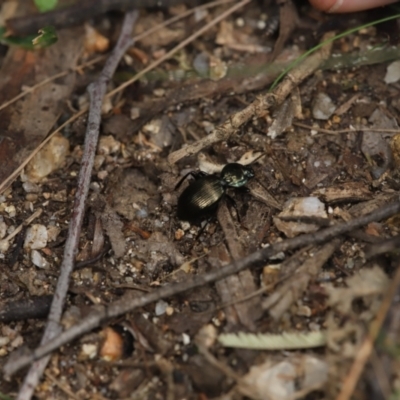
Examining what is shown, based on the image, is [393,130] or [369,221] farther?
[393,130]

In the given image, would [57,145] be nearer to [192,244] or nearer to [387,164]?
[192,244]

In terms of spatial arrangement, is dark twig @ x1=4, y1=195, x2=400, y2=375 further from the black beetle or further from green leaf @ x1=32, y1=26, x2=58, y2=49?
green leaf @ x1=32, y1=26, x2=58, y2=49

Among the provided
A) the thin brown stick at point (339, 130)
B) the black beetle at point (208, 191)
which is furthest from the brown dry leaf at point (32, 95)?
the thin brown stick at point (339, 130)

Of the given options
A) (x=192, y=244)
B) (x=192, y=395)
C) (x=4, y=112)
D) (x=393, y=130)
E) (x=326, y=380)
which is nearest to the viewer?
(x=326, y=380)

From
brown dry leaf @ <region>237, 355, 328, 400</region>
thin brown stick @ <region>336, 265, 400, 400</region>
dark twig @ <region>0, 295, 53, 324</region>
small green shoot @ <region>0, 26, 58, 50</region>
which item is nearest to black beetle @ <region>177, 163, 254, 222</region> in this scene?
dark twig @ <region>0, 295, 53, 324</region>

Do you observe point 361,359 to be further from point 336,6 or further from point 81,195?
point 336,6

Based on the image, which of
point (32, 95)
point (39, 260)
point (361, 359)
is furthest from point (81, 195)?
point (361, 359)

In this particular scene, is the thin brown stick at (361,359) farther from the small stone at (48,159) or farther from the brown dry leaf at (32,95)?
the brown dry leaf at (32,95)

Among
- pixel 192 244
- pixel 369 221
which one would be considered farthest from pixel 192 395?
pixel 369 221

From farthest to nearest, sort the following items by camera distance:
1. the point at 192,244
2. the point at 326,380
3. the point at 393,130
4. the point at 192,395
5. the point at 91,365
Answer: the point at 393,130 < the point at 192,244 < the point at 91,365 < the point at 192,395 < the point at 326,380
